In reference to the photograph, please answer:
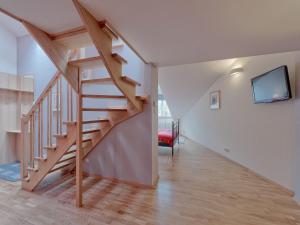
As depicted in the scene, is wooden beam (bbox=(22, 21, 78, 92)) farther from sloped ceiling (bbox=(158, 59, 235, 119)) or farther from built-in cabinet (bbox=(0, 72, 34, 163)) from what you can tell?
built-in cabinet (bbox=(0, 72, 34, 163))

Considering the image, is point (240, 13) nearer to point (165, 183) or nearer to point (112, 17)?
point (112, 17)

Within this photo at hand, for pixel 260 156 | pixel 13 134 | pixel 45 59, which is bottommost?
pixel 260 156

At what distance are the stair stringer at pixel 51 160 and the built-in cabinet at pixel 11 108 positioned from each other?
6.90 feet

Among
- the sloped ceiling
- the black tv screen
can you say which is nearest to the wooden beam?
the sloped ceiling

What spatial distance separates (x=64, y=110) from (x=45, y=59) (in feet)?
4.96

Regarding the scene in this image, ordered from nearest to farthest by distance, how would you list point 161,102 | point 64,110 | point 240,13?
1. point 240,13
2. point 64,110
3. point 161,102

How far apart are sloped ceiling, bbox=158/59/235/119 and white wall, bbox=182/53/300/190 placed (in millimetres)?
268

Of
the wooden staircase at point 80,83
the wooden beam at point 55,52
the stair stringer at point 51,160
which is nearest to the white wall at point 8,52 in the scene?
the wooden staircase at point 80,83

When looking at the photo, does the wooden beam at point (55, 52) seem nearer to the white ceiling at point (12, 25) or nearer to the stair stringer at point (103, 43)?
the stair stringer at point (103, 43)

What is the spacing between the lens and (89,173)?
3.16m

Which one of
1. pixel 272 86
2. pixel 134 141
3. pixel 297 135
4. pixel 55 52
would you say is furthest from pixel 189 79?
pixel 55 52

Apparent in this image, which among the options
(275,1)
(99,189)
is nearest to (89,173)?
(99,189)

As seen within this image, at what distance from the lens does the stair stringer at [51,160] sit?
229 cm

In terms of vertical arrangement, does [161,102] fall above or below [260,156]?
above
